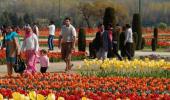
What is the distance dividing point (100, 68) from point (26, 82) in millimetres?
4749

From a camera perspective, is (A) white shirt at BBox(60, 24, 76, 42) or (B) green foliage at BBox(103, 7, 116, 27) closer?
(A) white shirt at BBox(60, 24, 76, 42)

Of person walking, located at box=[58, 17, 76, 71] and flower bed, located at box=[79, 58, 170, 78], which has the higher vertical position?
person walking, located at box=[58, 17, 76, 71]

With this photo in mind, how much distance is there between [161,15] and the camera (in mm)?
151500

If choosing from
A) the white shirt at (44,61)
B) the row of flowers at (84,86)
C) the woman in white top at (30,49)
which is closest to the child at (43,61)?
the white shirt at (44,61)

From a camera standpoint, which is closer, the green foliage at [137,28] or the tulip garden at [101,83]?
the tulip garden at [101,83]

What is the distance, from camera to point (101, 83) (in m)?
11.8

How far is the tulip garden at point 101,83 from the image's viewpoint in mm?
8321

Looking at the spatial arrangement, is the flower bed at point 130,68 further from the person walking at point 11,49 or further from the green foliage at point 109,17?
the green foliage at point 109,17

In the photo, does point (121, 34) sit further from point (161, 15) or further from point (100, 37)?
point (161, 15)

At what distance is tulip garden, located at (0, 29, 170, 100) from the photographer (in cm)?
832

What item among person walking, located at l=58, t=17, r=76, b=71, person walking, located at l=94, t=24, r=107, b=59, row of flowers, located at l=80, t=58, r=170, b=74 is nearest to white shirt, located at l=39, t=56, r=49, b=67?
person walking, located at l=58, t=17, r=76, b=71

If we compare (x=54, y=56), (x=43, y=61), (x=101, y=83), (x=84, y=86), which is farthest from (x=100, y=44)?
(x=84, y=86)

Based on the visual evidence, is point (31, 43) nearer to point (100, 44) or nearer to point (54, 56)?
point (100, 44)

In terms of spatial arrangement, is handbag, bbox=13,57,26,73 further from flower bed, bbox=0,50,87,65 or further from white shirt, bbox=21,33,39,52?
flower bed, bbox=0,50,87,65
